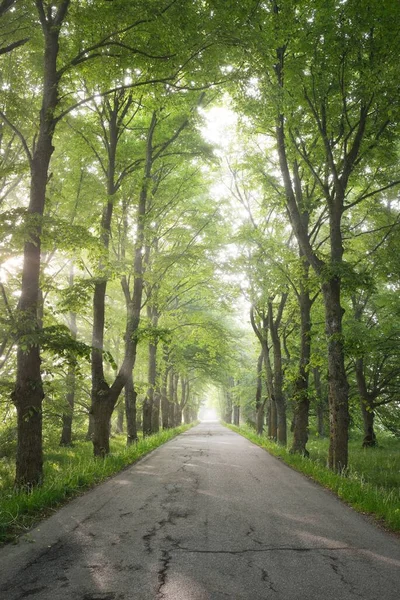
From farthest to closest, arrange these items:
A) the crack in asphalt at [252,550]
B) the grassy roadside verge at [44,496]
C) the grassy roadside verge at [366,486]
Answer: the grassy roadside verge at [366,486] < the grassy roadside verge at [44,496] < the crack in asphalt at [252,550]

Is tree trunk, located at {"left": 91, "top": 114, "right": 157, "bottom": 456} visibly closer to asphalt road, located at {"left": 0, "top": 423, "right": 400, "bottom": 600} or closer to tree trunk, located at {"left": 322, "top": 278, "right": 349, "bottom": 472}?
asphalt road, located at {"left": 0, "top": 423, "right": 400, "bottom": 600}

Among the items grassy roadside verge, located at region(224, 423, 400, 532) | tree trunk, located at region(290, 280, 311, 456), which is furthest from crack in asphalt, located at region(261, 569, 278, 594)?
tree trunk, located at region(290, 280, 311, 456)

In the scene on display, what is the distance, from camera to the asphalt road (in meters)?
3.14

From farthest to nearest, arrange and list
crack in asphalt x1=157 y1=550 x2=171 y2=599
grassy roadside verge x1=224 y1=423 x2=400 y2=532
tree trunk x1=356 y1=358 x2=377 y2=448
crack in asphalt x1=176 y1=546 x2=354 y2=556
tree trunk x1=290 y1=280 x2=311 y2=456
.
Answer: tree trunk x1=356 y1=358 x2=377 y2=448 < tree trunk x1=290 y1=280 x2=311 y2=456 < grassy roadside verge x1=224 y1=423 x2=400 y2=532 < crack in asphalt x1=176 y1=546 x2=354 y2=556 < crack in asphalt x1=157 y1=550 x2=171 y2=599

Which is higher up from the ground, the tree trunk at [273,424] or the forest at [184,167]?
the forest at [184,167]

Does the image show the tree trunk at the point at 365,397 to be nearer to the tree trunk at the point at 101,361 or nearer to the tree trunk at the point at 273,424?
the tree trunk at the point at 273,424

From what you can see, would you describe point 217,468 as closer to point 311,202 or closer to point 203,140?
point 311,202

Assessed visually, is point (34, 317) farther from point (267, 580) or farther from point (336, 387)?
point (336, 387)

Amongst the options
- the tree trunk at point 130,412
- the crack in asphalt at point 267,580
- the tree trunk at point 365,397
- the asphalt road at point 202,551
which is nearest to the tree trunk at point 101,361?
the tree trunk at point 130,412

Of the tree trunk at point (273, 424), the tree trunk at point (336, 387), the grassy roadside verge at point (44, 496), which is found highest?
the tree trunk at point (336, 387)

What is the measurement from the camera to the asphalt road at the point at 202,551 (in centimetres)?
314

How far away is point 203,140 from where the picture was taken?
45.1 feet

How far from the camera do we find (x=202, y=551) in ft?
12.8

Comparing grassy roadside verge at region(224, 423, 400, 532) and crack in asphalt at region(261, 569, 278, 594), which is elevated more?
crack in asphalt at region(261, 569, 278, 594)
